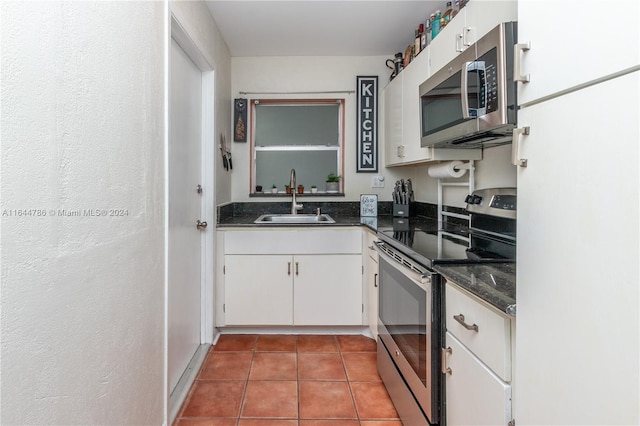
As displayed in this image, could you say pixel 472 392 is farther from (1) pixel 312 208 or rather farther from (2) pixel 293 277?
(1) pixel 312 208

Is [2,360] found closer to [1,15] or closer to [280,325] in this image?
[1,15]

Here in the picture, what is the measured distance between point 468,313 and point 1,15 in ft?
→ 4.51

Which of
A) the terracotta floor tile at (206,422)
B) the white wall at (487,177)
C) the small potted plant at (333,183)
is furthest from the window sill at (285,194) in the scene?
the terracotta floor tile at (206,422)

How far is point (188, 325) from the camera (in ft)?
7.42

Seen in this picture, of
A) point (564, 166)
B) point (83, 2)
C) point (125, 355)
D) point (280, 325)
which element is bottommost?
point (280, 325)

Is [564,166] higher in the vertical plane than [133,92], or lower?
lower

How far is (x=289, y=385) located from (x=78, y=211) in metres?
1.54

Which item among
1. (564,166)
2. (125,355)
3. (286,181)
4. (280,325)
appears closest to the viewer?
(564,166)

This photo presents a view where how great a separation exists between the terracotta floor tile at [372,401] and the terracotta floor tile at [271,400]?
33 cm

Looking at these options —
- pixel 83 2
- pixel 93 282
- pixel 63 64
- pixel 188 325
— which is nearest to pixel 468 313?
pixel 93 282

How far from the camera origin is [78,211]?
99cm

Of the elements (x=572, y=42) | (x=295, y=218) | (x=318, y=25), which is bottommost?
(x=295, y=218)

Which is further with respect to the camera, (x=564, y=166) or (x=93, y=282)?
(x=93, y=282)

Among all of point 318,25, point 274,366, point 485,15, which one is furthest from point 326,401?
point 318,25
